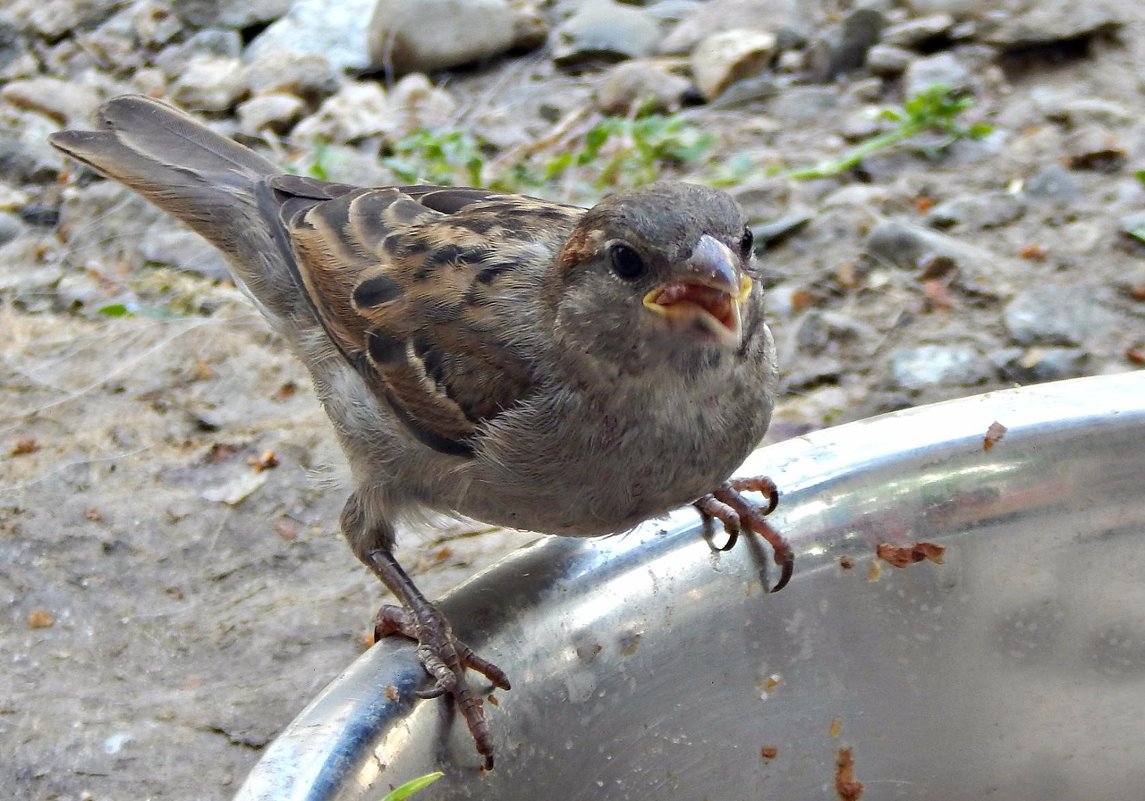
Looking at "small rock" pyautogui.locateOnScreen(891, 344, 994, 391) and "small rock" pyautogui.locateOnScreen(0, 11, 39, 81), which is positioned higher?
"small rock" pyautogui.locateOnScreen(891, 344, 994, 391)

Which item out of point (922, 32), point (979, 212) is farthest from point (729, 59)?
point (979, 212)

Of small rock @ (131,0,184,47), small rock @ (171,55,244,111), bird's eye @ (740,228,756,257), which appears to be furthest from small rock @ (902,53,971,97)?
small rock @ (131,0,184,47)

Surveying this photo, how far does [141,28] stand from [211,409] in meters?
3.74

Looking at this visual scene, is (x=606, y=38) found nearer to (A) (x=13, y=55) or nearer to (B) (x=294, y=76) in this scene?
(B) (x=294, y=76)

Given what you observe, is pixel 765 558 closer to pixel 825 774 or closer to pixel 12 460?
pixel 825 774

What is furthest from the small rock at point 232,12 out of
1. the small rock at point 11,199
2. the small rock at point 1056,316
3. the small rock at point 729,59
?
the small rock at point 1056,316

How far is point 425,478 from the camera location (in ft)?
9.91

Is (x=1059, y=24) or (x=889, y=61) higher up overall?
(x=1059, y=24)

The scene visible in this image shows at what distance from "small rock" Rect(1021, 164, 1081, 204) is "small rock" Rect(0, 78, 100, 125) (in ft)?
14.6

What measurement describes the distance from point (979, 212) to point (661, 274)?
300 cm

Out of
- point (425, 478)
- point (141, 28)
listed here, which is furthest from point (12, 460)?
point (141, 28)

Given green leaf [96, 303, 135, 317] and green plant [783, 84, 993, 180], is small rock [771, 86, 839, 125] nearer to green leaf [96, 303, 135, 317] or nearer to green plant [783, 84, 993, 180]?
green plant [783, 84, 993, 180]

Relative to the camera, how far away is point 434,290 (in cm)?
298

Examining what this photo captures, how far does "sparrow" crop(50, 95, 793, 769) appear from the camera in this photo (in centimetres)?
246
